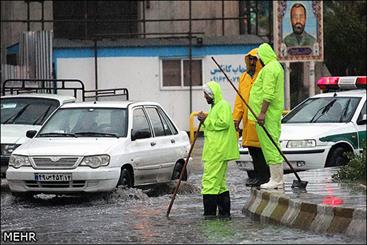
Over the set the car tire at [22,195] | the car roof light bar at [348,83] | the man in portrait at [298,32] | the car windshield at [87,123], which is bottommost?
the car tire at [22,195]

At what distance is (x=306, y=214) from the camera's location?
9852 millimetres

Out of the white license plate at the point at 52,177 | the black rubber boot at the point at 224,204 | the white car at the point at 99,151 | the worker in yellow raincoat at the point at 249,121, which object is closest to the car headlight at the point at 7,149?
the white car at the point at 99,151

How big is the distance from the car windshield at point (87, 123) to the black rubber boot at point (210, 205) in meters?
3.76

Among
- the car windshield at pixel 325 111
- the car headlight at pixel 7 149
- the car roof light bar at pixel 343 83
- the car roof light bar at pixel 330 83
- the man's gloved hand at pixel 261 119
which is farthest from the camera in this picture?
the car roof light bar at pixel 330 83

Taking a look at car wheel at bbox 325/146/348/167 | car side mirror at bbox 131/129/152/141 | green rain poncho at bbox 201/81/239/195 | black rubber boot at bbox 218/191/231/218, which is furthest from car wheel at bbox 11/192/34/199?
car wheel at bbox 325/146/348/167

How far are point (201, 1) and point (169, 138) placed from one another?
21455mm

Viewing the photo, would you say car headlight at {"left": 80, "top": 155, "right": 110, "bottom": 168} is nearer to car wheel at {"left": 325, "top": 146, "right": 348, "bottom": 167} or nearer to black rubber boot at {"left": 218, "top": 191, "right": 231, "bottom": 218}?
black rubber boot at {"left": 218, "top": 191, "right": 231, "bottom": 218}

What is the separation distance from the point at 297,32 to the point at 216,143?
17879mm

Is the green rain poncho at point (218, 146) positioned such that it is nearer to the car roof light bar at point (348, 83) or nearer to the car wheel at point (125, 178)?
the car wheel at point (125, 178)

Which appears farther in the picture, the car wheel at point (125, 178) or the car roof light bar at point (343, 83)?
the car roof light bar at point (343, 83)

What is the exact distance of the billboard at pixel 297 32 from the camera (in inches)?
1126

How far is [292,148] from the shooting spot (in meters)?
16.7

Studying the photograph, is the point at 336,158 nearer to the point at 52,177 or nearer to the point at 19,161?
the point at 52,177

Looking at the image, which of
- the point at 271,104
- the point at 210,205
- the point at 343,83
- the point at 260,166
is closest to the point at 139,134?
the point at 260,166
